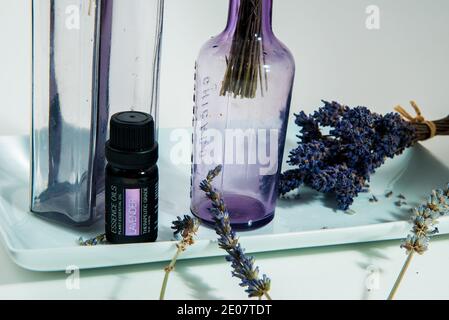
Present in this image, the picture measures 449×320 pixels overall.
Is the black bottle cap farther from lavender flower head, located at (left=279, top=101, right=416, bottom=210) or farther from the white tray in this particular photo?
lavender flower head, located at (left=279, top=101, right=416, bottom=210)

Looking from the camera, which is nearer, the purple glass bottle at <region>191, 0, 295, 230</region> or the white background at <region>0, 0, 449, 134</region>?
the purple glass bottle at <region>191, 0, 295, 230</region>

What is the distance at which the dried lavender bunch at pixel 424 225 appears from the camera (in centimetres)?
86

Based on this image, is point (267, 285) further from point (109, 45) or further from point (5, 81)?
point (5, 81)

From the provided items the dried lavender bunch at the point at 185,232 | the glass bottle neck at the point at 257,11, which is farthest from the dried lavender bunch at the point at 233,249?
the glass bottle neck at the point at 257,11

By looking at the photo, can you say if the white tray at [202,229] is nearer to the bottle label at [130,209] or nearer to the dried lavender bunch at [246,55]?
the bottle label at [130,209]

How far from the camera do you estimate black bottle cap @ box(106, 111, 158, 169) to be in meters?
0.83

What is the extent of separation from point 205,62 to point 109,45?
87 millimetres

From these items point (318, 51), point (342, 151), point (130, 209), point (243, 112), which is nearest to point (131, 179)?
point (130, 209)

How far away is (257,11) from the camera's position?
33.9 inches

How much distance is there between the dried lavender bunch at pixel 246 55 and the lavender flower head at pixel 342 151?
0.11 metres

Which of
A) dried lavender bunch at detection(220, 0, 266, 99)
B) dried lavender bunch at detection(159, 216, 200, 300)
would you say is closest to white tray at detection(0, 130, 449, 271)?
dried lavender bunch at detection(159, 216, 200, 300)

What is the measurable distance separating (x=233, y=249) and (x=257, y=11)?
0.69 feet

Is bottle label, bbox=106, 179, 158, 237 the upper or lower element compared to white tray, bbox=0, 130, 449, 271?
upper

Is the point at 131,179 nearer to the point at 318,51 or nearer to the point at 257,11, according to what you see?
the point at 257,11
